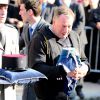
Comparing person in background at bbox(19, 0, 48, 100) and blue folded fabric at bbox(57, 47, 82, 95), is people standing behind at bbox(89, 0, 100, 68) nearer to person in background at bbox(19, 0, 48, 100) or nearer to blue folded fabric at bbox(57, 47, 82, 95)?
person in background at bbox(19, 0, 48, 100)

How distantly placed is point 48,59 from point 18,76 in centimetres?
92

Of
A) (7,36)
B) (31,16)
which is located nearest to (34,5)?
(31,16)

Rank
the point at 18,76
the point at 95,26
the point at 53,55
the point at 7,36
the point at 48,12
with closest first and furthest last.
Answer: the point at 18,76 < the point at 53,55 < the point at 7,36 < the point at 48,12 < the point at 95,26

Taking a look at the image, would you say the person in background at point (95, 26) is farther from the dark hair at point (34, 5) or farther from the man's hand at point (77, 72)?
the man's hand at point (77, 72)

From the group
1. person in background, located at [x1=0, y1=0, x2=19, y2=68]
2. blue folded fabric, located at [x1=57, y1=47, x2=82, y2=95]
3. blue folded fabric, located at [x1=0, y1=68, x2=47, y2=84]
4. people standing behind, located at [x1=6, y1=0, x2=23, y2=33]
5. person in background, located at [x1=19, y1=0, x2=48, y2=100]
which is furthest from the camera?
people standing behind, located at [x1=6, y1=0, x2=23, y2=33]

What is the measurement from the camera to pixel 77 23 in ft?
31.9

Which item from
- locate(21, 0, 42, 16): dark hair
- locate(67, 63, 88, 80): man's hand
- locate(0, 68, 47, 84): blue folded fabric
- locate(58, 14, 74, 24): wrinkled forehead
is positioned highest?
locate(21, 0, 42, 16): dark hair

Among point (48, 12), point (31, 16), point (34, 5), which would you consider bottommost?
point (48, 12)

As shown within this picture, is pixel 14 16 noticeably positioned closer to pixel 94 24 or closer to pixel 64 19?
pixel 94 24

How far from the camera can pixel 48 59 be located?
4.81m

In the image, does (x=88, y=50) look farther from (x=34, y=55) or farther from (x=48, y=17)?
(x=34, y=55)

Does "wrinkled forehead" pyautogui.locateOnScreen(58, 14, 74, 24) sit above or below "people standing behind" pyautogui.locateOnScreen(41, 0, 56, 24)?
above

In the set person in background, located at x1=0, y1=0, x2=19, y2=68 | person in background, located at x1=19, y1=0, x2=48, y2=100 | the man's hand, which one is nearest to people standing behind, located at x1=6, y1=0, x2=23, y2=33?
person in background, located at x1=19, y1=0, x2=48, y2=100

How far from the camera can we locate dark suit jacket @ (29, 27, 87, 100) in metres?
4.72
